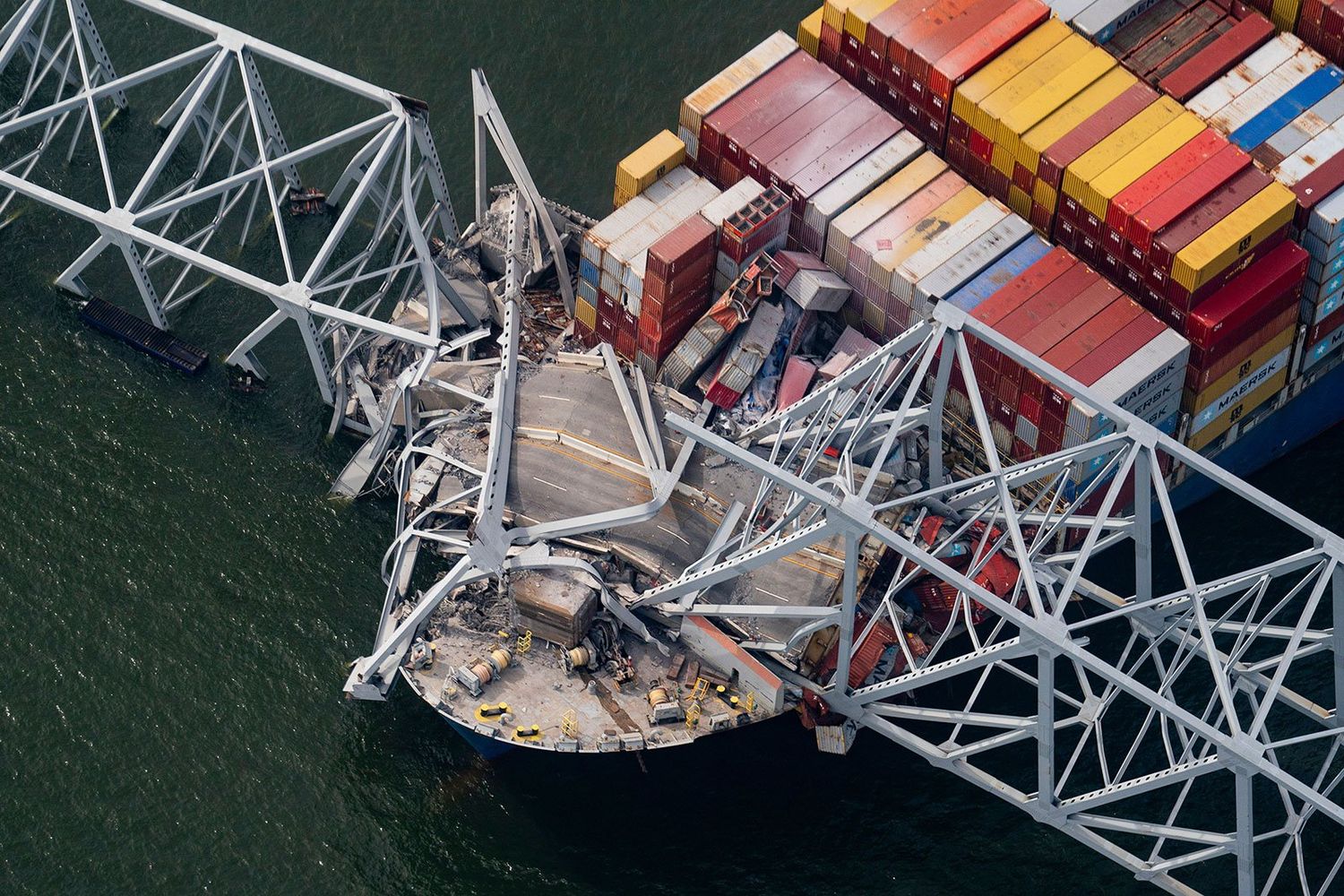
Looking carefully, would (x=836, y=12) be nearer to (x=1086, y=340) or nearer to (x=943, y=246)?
(x=943, y=246)

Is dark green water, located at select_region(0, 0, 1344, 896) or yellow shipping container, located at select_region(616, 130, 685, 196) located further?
yellow shipping container, located at select_region(616, 130, 685, 196)

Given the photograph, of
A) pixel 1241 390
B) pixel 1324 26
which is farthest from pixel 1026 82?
pixel 1241 390

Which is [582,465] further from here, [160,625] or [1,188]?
[1,188]

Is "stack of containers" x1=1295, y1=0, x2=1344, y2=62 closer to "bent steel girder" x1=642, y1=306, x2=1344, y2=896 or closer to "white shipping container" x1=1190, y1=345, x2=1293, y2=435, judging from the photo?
"white shipping container" x1=1190, y1=345, x2=1293, y2=435

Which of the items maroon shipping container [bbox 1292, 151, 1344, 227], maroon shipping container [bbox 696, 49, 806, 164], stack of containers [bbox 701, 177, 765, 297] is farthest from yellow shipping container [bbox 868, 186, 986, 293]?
maroon shipping container [bbox 1292, 151, 1344, 227]

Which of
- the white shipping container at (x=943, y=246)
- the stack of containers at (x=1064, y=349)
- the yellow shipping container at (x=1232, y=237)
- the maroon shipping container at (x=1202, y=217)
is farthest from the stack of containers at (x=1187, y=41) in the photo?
the stack of containers at (x=1064, y=349)

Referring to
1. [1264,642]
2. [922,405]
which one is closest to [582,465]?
[922,405]
